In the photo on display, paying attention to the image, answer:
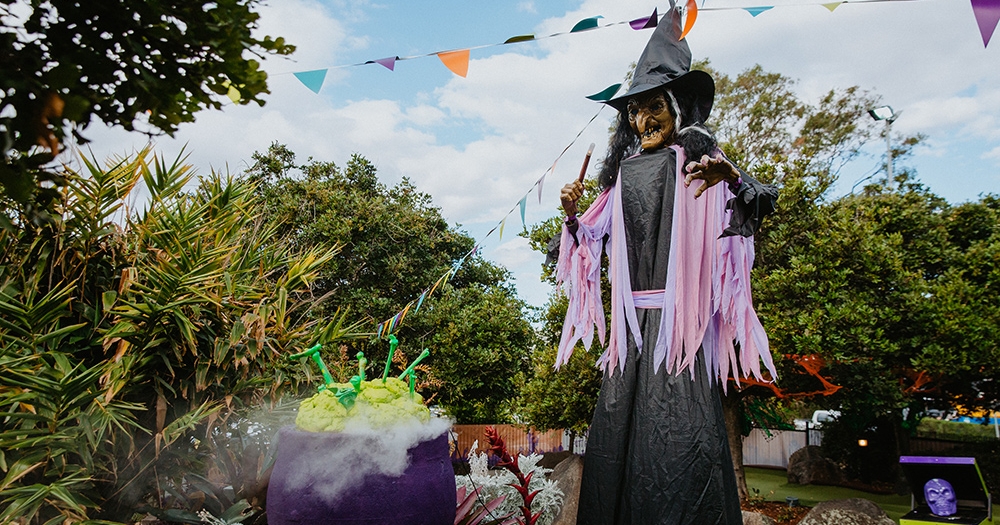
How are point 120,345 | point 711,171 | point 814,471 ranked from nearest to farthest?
point 711,171 → point 120,345 → point 814,471

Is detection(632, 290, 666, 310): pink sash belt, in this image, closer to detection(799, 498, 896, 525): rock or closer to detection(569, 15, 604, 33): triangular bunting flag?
detection(569, 15, 604, 33): triangular bunting flag

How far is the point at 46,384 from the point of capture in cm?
252

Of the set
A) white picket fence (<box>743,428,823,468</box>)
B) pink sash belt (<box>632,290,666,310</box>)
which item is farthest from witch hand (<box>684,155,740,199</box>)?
white picket fence (<box>743,428,823,468</box>)

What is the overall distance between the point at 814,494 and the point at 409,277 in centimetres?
668

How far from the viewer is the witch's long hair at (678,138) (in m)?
2.69

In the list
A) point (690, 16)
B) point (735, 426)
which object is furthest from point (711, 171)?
point (735, 426)

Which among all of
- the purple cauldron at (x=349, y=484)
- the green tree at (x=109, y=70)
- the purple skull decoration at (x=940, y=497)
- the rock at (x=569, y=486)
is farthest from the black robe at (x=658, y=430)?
the purple skull decoration at (x=940, y=497)

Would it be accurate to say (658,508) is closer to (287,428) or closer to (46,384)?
(287,428)

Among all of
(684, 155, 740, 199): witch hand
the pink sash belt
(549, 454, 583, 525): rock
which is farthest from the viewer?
(549, 454, 583, 525): rock

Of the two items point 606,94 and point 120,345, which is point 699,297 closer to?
point 606,94

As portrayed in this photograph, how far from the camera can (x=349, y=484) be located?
1701mm

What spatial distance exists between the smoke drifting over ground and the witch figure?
1.03m

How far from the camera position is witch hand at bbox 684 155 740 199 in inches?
90.7

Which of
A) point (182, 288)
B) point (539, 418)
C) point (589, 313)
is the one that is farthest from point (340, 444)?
point (539, 418)
